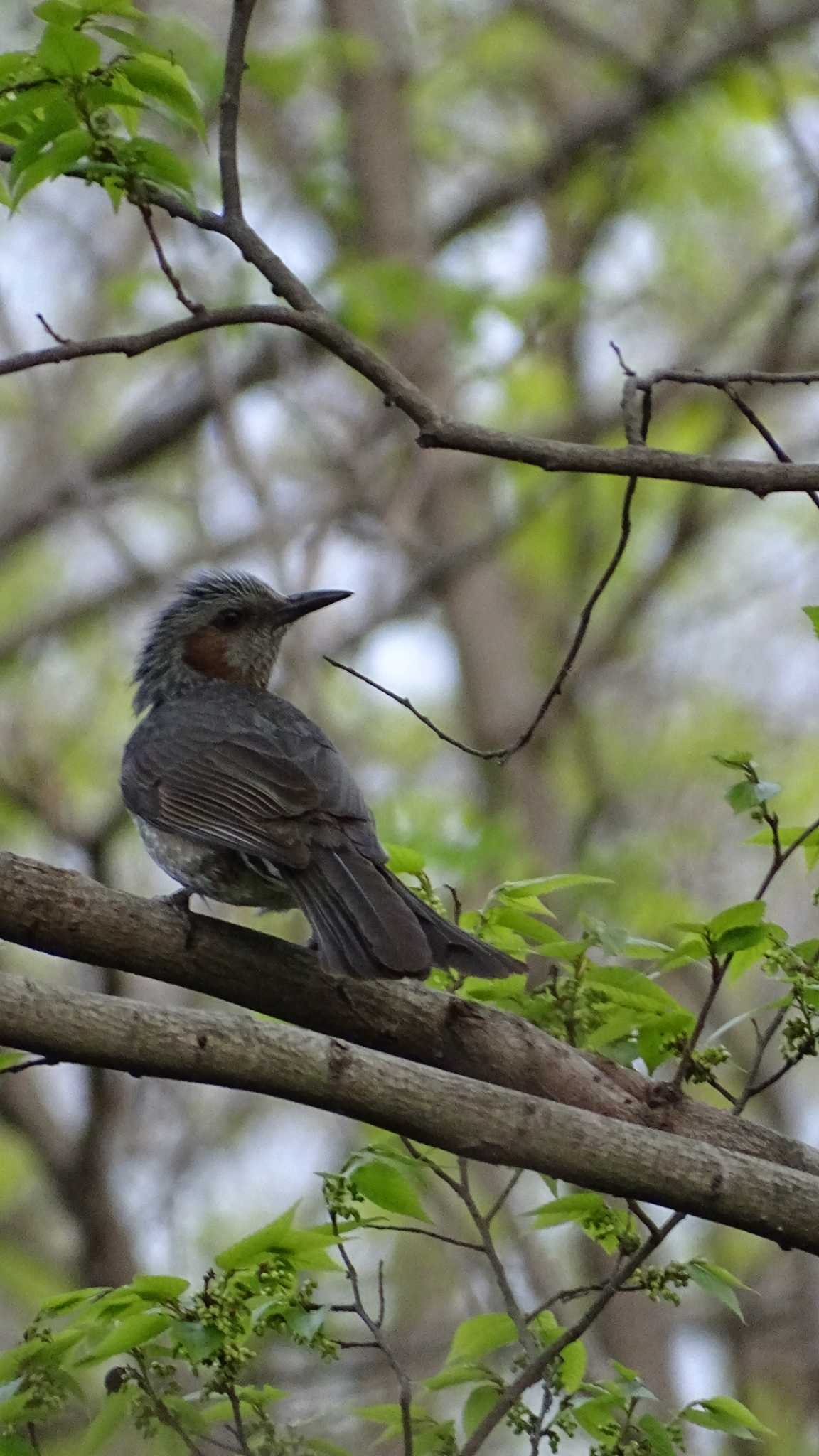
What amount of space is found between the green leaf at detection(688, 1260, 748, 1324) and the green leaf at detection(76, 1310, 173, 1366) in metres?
0.91

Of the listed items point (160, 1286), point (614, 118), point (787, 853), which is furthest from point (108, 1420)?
point (614, 118)

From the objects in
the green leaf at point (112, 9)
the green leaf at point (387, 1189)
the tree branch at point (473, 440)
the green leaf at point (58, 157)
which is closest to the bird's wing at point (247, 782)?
the green leaf at point (387, 1189)

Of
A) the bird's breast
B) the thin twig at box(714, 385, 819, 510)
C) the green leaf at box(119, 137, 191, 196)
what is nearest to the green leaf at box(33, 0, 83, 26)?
the green leaf at box(119, 137, 191, 196)

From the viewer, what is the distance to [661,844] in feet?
32.3

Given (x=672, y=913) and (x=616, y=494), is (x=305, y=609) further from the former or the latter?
(x=616, y=494)

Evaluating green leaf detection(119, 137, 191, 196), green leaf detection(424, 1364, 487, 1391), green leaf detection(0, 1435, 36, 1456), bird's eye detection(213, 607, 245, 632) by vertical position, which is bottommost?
green leaf detection(0, 1435, 36, 1456)

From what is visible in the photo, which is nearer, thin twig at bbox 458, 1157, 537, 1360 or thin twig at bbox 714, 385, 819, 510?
thin twig at bbox 458, 1157, 537, 1360

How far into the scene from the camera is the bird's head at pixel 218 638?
5.68 meters

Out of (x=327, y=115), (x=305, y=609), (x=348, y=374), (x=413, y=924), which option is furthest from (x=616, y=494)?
(x=413, y=924)

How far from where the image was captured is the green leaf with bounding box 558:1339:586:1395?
10.3ft

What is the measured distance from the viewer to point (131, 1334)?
2738 mm

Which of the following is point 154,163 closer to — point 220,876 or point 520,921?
point 520,921

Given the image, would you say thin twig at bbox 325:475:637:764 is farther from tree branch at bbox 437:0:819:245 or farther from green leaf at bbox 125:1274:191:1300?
tree branch at bbox 437:0:819:245

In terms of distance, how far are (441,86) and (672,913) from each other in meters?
7.22
